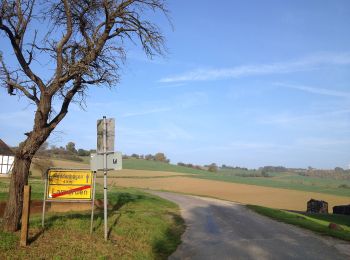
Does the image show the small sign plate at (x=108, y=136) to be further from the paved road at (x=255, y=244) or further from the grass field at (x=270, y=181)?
the grass field at (x=270, y=181)

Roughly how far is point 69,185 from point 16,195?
2739 millimetres

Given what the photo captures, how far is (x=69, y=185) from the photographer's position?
13320 millimetres

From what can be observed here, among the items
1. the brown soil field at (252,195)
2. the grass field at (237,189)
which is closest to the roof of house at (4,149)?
the brown soil field at (252,195)

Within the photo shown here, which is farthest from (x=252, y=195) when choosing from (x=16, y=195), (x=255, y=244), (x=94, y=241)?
(x=16, y=195)

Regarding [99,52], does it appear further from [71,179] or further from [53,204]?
[53,204]

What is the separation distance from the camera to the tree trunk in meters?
10.5

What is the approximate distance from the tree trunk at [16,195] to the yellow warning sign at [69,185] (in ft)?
7.54

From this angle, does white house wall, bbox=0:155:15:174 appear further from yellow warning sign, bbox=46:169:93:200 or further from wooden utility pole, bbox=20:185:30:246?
wooden utility pole, bbox=20:185:30:246

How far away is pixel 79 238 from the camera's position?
435 inches

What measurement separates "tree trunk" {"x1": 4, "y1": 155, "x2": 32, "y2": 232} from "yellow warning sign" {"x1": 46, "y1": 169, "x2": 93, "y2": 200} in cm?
230

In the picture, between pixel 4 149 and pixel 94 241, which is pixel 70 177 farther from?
pixel 4 149

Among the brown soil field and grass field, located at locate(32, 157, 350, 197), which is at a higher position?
grass field, located at locate(32, 157, 350, 197)

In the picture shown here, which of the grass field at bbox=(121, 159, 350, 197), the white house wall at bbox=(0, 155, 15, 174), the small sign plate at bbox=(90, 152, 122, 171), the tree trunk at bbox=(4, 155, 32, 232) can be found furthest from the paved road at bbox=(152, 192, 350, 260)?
the grass field at bbox=(121, 159, 350, 197)

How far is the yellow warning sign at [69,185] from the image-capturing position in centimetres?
1313
